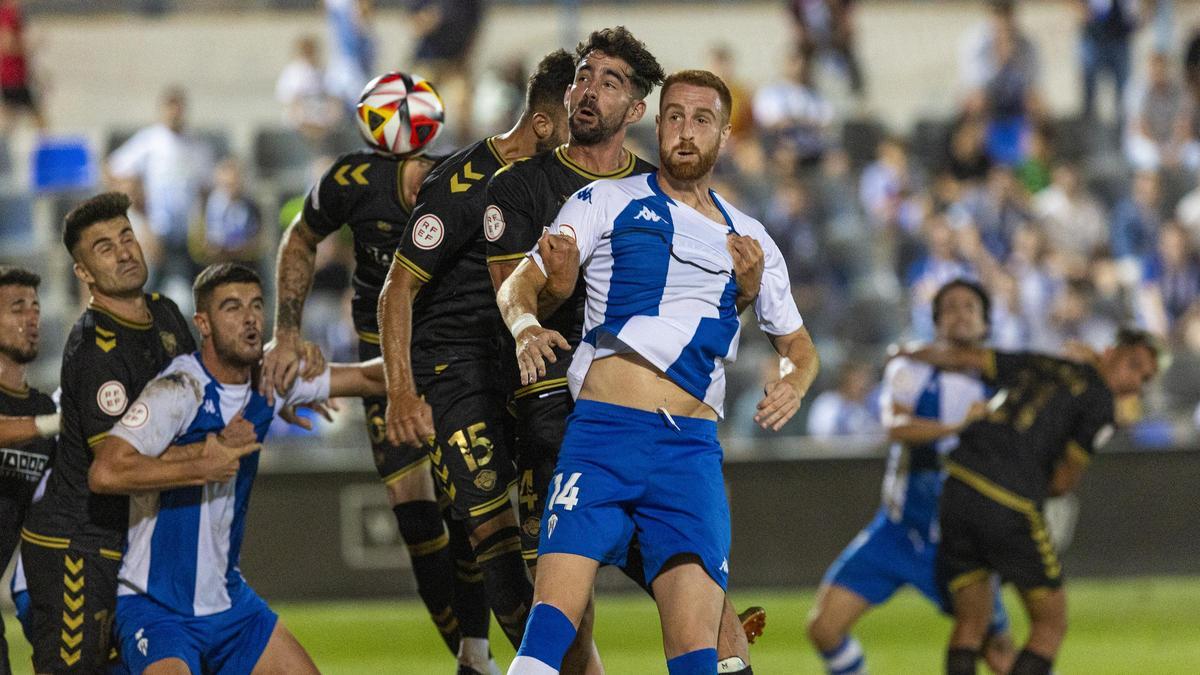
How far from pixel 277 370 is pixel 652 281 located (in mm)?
1994

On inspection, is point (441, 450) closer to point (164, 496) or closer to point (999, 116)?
point (164, 496)

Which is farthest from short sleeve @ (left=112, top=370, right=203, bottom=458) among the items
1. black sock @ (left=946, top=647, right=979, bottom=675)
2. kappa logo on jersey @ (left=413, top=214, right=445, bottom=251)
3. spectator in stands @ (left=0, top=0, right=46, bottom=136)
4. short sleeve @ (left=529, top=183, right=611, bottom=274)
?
spectator in stands @ (left=0, top=0, right=46, bottom=136)

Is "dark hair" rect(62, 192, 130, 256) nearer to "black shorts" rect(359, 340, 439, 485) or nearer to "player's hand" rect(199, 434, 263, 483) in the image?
"player's hand" rect(199, 434, 263, 483)

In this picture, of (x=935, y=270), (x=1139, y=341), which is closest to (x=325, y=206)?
(x=1139, y=341)

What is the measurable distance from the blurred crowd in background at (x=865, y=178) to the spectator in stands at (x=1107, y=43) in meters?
0.03

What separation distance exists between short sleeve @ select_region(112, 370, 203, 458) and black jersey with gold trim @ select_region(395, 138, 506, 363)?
98cm

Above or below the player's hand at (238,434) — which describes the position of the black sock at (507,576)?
below

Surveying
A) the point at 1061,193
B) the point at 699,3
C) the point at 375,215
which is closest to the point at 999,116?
the point at 1061,193

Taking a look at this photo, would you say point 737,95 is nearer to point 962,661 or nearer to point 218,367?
point 962,661

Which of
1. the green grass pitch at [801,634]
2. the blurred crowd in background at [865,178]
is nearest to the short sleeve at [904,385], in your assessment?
the green grass pitch at [801,634]

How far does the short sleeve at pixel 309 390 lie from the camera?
7.75m

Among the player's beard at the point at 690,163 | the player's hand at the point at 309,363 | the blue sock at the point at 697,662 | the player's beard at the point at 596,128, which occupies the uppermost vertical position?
the player's beard at the point at 596,128

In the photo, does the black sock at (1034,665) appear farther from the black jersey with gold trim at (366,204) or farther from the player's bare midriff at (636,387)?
the black jersey with gold trim at (366,204)

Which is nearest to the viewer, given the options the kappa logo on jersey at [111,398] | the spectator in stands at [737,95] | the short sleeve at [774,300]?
the short sleeve at [774,300]
